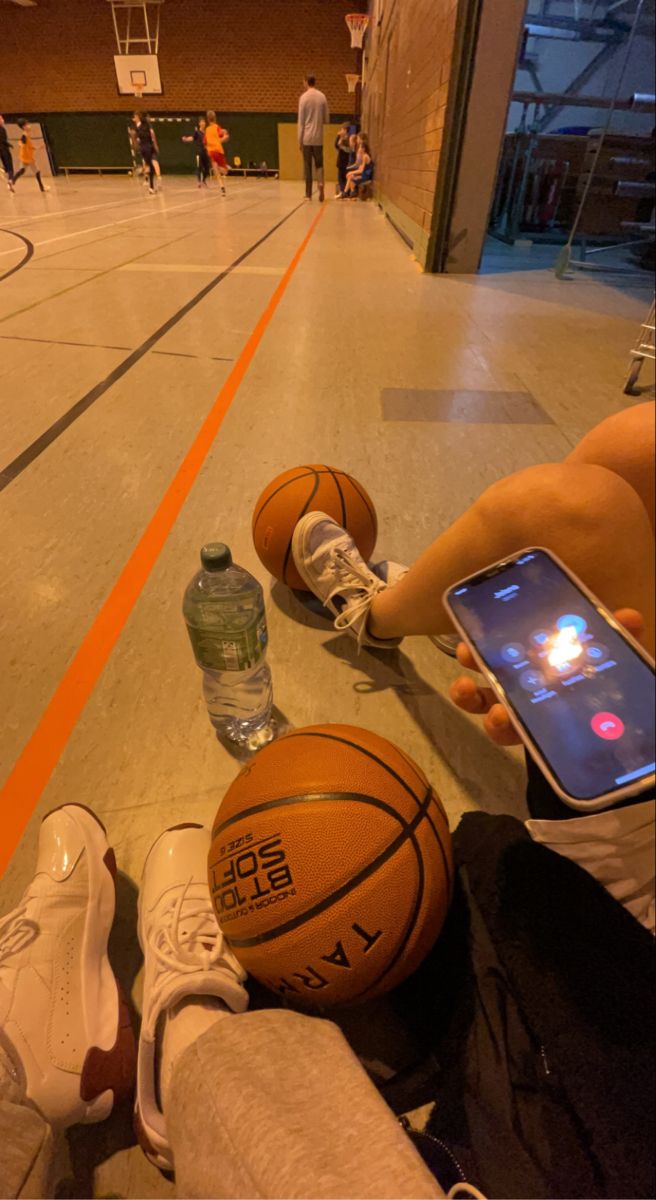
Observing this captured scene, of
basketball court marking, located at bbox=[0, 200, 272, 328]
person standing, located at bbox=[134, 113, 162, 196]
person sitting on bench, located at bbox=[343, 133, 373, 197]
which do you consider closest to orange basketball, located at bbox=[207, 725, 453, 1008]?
basketball court marking, located at bbox=[0, 200, 272, 328]

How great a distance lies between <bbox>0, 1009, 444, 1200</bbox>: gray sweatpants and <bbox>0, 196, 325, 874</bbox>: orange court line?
0.63 m

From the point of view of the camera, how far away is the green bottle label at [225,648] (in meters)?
1.47

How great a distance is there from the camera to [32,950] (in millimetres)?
1081

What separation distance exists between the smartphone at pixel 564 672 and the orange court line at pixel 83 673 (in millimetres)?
1164

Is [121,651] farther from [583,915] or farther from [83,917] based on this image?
[583,915]

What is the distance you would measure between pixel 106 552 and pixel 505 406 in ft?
8.13

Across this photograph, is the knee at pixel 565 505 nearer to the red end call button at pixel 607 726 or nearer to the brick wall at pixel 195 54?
the red end call button at pixel 607 726

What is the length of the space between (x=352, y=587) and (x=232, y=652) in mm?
456

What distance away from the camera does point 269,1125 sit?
0.71 m

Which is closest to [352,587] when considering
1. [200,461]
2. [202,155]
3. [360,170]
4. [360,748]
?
[360,748]

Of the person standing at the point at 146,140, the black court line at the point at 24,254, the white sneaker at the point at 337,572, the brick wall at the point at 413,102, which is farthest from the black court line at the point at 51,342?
the person standing at the point at 146,140

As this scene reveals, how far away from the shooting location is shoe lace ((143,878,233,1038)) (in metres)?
1.02

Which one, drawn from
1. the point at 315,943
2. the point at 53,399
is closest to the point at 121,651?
the point at 315,943

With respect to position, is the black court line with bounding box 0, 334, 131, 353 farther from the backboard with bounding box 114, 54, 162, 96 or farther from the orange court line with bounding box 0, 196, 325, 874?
the backboard with bounding box 114, 54, 162, 96
